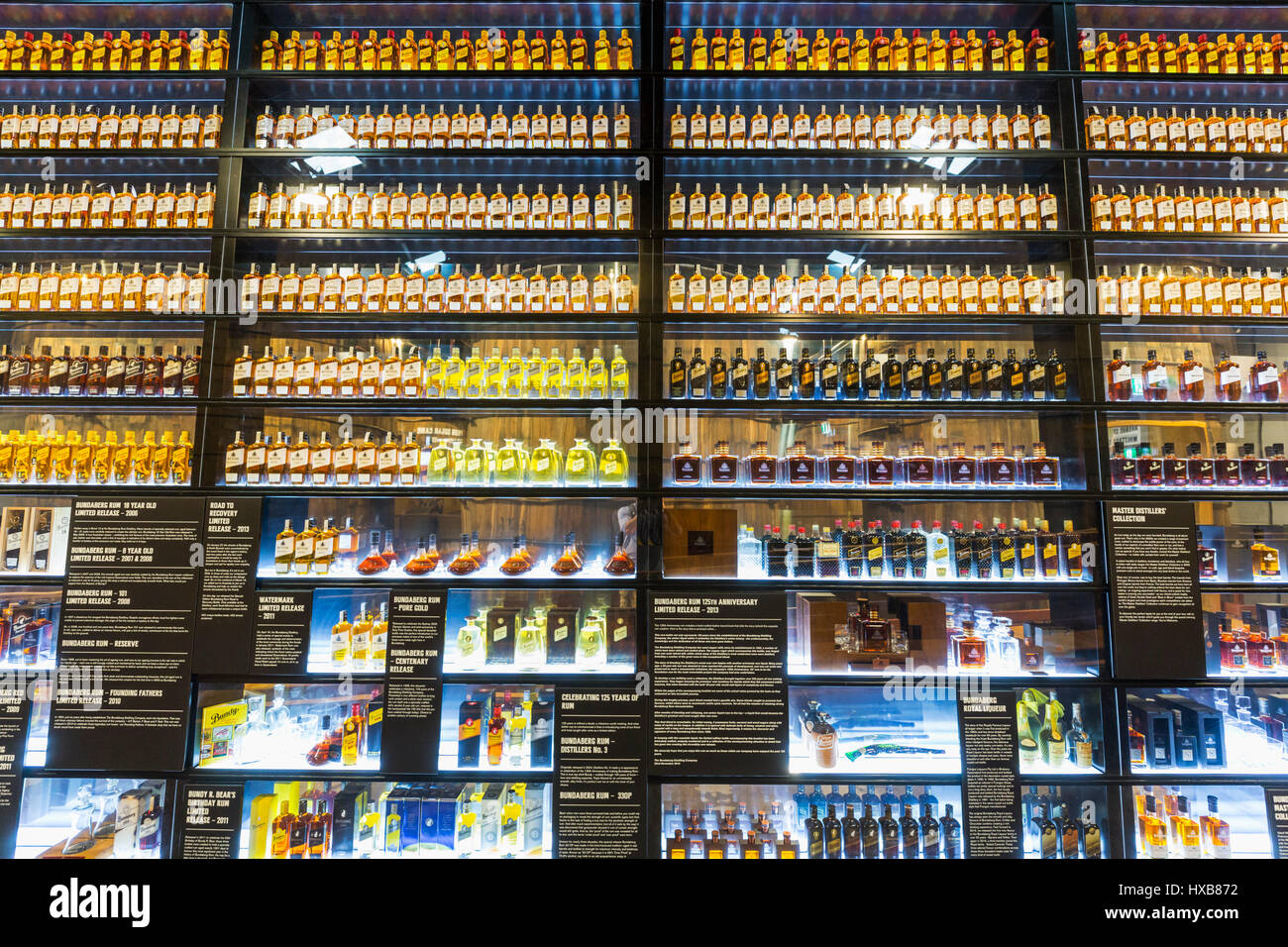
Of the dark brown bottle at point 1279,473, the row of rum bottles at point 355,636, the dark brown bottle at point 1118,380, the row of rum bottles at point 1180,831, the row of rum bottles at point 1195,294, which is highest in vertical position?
the row of rum bottles at point 1195,294

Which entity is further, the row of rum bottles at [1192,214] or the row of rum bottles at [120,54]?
the row of rum bottles at [120,54]

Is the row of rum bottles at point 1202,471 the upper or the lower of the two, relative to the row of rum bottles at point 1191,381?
lower

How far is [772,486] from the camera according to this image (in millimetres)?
3393

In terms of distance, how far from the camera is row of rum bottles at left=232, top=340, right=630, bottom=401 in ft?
11.5

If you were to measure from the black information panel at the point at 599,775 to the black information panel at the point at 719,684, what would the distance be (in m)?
0.13

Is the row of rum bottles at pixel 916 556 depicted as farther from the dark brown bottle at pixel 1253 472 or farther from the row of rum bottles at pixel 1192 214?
the row of rum bottles at pixel 1192 214

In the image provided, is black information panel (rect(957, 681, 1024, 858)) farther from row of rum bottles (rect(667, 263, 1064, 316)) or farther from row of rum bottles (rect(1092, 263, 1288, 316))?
row of rum bottles (rect(1092, 263, 1288, 316))

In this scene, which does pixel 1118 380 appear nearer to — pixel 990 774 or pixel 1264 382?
pixel 1264 382

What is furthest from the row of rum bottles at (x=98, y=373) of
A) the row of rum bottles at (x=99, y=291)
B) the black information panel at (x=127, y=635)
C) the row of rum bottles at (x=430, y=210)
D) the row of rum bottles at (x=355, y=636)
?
the row of rum bottles at (x=355, y=636)

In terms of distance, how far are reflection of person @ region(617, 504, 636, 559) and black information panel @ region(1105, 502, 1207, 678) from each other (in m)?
2.26

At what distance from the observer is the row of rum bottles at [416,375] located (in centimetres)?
352
